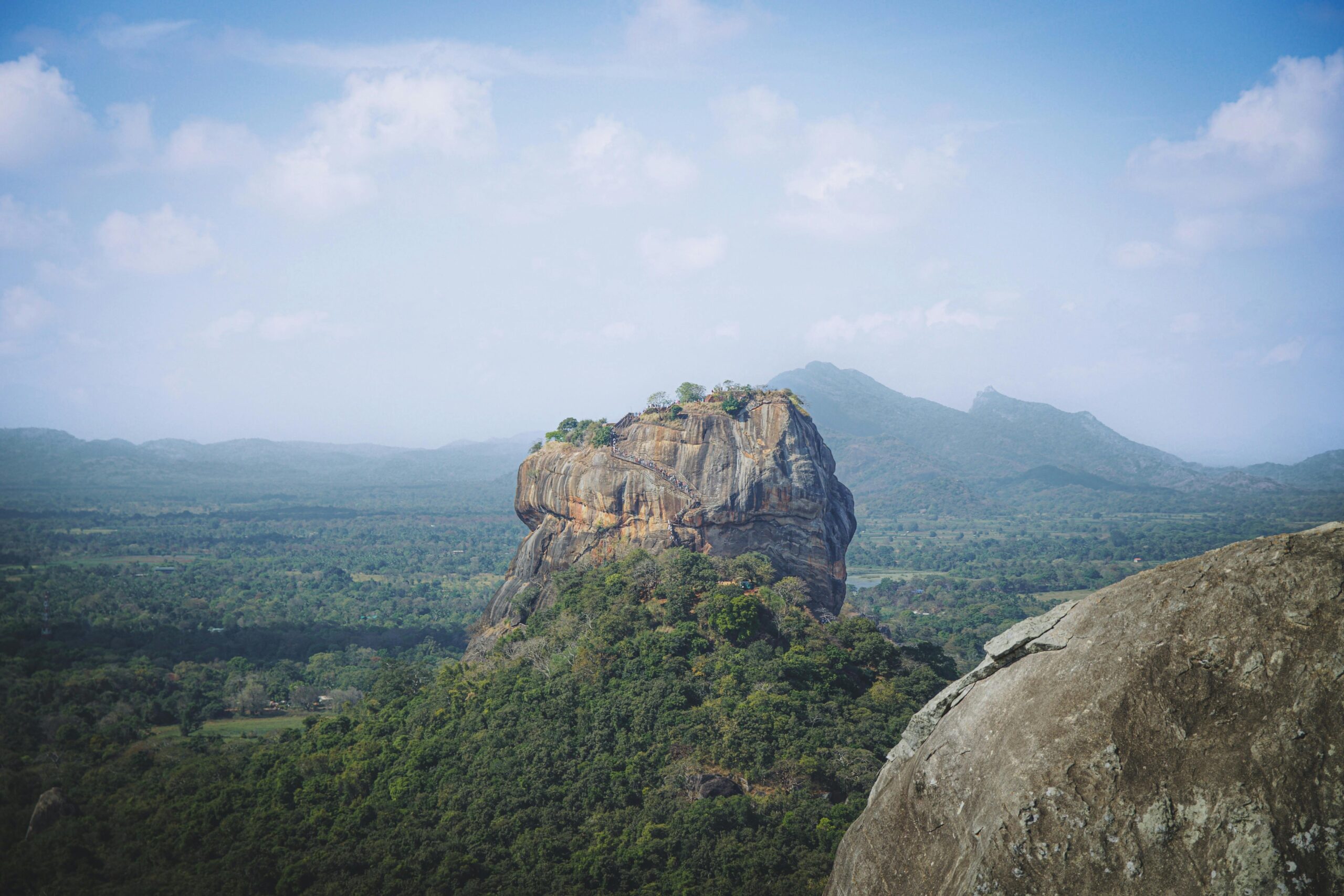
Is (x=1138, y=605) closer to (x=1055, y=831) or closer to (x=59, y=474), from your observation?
(x=1055, y=831)

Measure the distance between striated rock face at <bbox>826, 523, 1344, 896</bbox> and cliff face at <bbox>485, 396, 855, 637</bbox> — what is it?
2701 centimetres

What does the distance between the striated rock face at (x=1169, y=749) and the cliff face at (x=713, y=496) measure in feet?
A: 88.6

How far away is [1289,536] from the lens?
738 centimetres

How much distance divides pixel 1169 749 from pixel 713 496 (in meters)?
28.8

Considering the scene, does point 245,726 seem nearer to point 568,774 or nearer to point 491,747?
point 491,747

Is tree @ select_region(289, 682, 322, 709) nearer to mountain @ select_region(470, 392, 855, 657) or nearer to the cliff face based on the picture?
mountain @ select_region(470, 392, 855, 657)

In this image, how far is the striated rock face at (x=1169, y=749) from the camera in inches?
255

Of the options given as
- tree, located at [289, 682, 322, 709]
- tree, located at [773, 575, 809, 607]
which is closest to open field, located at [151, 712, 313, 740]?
tree, located at [289, 682, 322, 709]

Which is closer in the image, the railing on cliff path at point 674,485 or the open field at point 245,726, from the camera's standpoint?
the railing on cliff path at point 674,485

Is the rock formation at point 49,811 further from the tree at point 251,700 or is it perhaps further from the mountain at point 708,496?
the tree at point 251,700

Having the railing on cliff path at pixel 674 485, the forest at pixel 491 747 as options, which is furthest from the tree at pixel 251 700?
the railing on cliff path at pixel 674 485

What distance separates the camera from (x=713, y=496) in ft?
117

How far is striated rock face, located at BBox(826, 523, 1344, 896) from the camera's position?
6465 mm

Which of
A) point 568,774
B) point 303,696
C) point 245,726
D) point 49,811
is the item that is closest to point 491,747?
point 568,774
